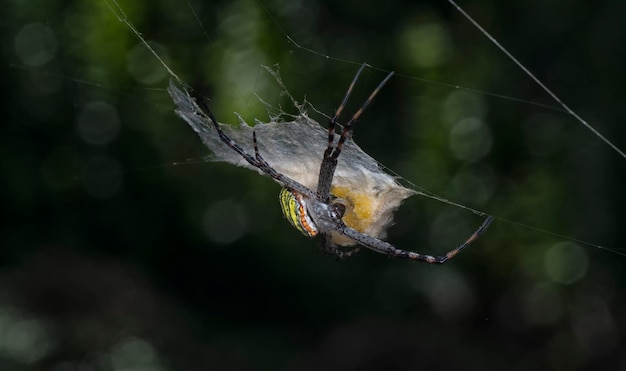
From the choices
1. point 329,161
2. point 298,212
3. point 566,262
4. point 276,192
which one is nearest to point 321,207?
point 298,212

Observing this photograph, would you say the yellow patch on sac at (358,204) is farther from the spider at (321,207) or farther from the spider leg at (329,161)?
the spider leg at (329,161)

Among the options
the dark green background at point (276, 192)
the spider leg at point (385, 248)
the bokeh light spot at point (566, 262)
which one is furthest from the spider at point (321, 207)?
the bokeh light spot at point (566, 262)

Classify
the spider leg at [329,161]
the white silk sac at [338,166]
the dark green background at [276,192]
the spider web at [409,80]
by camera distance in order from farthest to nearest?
the dark green background at [276,192]
the spider web at [409,80]
the white silk sac at [338,166]
the spider leg at [329,161]

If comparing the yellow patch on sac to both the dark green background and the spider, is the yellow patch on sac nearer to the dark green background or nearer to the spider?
the spider

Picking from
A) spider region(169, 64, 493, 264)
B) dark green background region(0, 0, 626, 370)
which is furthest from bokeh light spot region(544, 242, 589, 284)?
spider region(169, 64, 493, 264)

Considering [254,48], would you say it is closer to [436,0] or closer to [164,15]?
[164,15]

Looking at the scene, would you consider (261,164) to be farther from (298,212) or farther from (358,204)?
(358,204)
